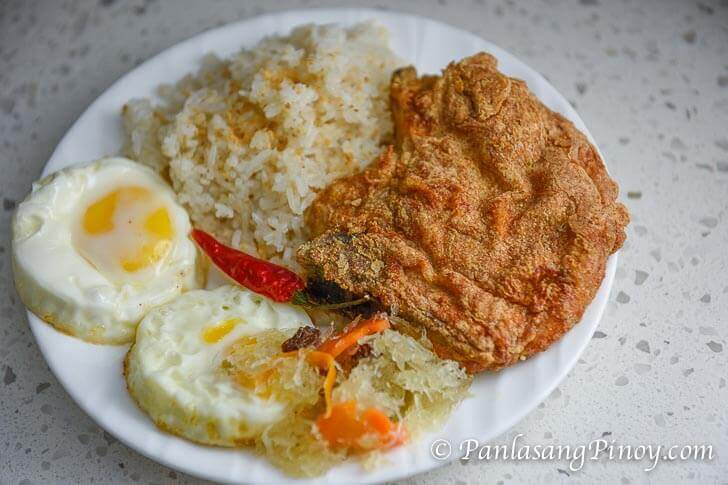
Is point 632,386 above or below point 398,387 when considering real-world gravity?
above

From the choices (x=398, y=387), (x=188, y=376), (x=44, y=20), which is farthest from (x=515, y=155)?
(x=44, y=20)

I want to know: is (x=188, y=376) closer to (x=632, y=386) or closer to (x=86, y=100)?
(x=632, y=386)

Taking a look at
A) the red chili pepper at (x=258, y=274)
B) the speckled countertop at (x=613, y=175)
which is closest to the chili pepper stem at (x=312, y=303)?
the red chili pepper at (x=258, y=274)

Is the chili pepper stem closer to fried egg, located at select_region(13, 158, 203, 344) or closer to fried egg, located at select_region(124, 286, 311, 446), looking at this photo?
fried egg, located at select_region(124, 286, 311, 446)

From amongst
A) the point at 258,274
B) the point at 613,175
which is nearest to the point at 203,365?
the point at 258,274

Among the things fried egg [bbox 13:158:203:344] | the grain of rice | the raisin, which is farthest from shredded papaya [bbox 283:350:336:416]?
fried egg [bbox 13:158:203:344]

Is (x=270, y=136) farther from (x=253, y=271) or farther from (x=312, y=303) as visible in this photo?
(x=312, y=303)

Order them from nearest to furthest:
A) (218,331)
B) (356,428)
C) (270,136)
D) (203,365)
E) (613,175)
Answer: (356,428) < (203,365) < (218,331) < (270,136) < (613,175)
